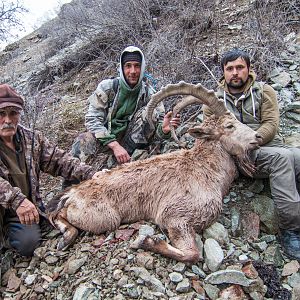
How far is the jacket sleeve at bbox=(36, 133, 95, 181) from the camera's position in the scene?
4.47 meters

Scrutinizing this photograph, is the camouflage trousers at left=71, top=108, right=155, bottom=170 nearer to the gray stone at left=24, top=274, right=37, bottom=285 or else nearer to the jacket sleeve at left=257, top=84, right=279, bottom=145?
the jacket sleeve at left=257, top=84, right=279, bottom=145

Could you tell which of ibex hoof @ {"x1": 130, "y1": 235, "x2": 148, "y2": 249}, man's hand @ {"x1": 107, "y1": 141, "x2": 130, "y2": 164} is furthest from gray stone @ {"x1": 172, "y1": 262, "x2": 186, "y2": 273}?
man's hand @ {"x1": 107, "y1": 141, "x2": 130, "y2": 164}

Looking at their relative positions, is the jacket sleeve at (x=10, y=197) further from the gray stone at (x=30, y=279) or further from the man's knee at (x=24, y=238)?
the gray stone at (x=30, y=279)

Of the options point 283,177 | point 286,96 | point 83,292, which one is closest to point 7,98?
point 83,292

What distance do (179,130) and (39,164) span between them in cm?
198

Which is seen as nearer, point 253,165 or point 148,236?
point 148,236

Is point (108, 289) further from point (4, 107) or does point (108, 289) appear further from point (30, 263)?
point (4, 107)

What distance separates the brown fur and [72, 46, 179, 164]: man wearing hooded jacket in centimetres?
87

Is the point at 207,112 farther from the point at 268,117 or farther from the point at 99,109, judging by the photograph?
the point at 99,109

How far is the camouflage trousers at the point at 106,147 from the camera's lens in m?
5.37

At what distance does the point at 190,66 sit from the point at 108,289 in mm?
4376

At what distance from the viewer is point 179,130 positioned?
543 centimetres

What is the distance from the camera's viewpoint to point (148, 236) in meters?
3.60

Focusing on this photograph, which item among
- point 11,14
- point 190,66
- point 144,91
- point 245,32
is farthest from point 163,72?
point 11,14
